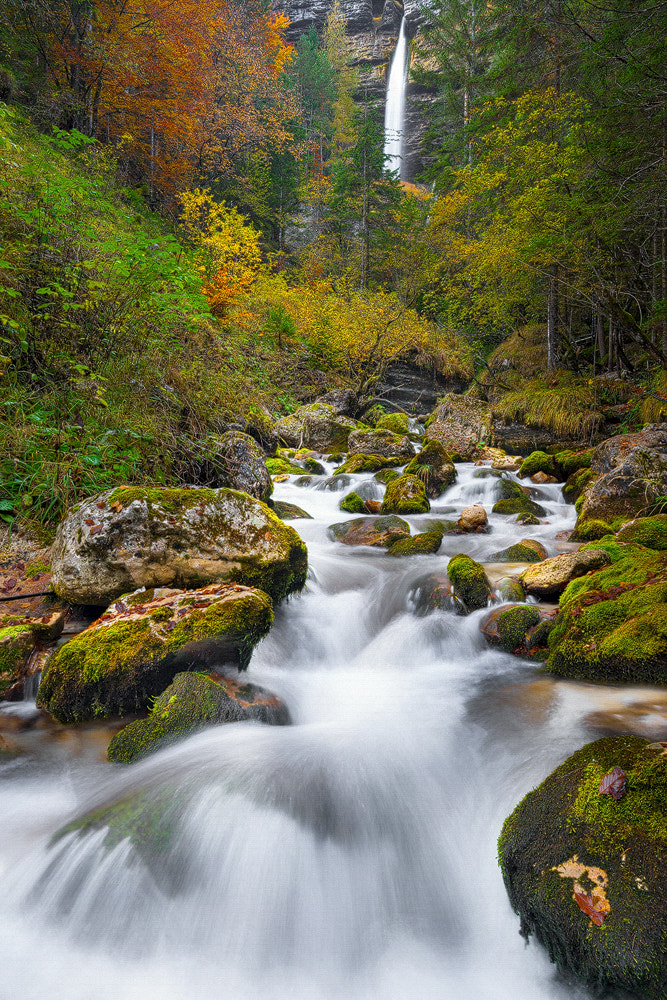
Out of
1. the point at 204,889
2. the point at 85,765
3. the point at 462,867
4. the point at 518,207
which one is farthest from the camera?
the point at 518,207

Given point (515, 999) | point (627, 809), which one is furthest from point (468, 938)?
point (627, 809)

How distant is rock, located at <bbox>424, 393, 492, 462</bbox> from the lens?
45.5 ft

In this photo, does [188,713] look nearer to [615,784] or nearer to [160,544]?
[160,544]

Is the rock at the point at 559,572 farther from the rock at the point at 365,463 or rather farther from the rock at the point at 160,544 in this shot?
the rock at the point at 365,463

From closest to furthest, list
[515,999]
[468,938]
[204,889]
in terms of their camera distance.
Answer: [515,999] < [468,938] < [204,889]

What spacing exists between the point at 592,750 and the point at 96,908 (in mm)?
2355

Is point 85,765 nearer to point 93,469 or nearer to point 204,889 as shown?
point 204,889

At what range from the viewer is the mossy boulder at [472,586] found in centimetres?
515

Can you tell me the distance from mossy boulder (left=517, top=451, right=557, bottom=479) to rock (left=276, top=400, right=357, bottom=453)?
5.72m

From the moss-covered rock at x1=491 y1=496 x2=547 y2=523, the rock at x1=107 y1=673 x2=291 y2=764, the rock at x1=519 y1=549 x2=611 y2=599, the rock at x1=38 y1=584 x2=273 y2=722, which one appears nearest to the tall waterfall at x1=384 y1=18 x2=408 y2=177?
the moss-covered rock at x1=491 y1=496 x2=547 y2=523

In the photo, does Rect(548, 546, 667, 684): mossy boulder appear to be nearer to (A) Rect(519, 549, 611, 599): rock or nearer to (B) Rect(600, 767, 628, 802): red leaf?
(A) Rect(519, 549, 611, 599): rock

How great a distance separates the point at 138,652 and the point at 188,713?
1.84ft

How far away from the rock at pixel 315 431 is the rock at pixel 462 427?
269cm

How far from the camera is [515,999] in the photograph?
1.90 m
